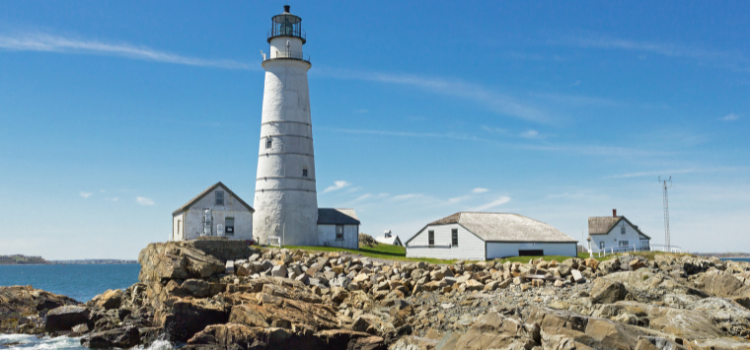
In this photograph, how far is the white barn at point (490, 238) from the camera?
3375 centimetres

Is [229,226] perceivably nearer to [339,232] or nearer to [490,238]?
[339,232]

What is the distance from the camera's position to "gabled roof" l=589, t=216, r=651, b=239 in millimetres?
54344

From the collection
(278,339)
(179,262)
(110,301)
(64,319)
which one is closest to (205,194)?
(179,262)

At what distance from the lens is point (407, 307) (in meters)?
19.8

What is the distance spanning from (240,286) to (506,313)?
37.1 ft

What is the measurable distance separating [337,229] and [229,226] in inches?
326

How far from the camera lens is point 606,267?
2302 cm

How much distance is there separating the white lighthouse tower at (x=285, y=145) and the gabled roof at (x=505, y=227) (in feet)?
31.5

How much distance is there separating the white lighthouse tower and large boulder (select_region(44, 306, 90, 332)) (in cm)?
1762

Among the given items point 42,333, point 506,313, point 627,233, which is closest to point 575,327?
point 506,313

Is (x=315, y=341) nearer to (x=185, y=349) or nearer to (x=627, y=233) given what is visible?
(x=185, y=349)

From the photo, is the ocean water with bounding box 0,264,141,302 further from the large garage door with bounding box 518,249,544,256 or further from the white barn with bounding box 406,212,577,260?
the large garage door with bounding box 518,249,544,256

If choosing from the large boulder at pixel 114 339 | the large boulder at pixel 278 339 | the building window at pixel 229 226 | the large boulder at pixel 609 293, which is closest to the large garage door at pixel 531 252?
the large boulder at pixel 609 293

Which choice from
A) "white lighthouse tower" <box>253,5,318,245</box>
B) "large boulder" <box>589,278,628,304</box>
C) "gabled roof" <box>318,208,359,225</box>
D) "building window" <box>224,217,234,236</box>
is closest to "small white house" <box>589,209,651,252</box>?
"gabled roof" <box>318,208,359,225</box>
